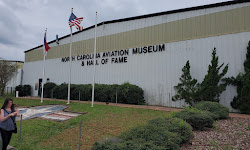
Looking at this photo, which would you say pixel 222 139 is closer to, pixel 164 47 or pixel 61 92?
pixel 164 47

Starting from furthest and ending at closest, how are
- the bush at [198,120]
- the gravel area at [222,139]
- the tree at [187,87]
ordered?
1. the tree at [187,87]
2. the bush at [198,120]
3. the gravel area at [222,139]

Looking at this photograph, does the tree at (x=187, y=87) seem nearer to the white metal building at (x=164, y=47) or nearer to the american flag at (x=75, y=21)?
the white metal building at (x=164, y=47)

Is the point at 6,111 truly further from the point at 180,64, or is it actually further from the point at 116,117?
the point at 180,64

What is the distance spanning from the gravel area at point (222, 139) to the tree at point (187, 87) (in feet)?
18.1

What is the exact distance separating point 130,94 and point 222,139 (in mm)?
9453

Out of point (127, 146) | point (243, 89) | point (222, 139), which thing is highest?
point (243, 89)

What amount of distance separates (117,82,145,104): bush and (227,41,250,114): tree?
6284mm

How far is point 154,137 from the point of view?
4539 mm

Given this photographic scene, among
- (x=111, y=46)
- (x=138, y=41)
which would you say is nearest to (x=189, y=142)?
(x=138, y=41)

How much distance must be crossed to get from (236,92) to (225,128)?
5.45 metres

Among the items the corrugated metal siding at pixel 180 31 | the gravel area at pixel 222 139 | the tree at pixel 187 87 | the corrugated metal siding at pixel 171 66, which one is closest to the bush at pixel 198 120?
the gravel area at pixel 222 139

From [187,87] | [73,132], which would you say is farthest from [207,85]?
[73,132]

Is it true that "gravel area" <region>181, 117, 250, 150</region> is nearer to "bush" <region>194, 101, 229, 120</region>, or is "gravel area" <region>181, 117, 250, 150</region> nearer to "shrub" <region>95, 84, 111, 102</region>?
"bush" <region>194, 101, 229, 120</region>

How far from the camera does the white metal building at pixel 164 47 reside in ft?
38.2
